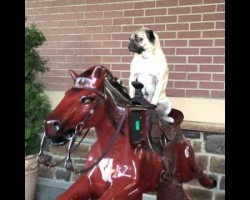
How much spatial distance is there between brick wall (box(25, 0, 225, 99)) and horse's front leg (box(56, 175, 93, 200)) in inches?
55.9

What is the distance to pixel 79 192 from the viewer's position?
1.75 m

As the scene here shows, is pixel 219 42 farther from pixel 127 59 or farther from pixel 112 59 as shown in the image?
pixel 112 59

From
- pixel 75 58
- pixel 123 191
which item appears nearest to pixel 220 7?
pixel 75 58

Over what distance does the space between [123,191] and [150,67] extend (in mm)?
630

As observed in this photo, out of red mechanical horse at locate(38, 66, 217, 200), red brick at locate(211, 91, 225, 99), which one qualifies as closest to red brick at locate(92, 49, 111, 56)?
red brick at locate(211, 91, 225, 99)

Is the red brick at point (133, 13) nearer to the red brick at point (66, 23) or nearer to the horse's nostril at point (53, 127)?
the red brick at point (66, 23)

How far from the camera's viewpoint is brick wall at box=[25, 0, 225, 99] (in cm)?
286

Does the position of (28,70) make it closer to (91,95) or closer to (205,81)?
(205,81)
